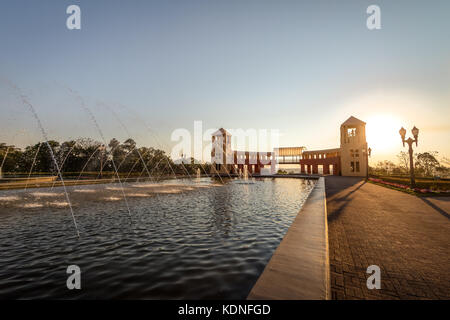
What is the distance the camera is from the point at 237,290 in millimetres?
3994

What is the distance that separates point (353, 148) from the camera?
4459cm

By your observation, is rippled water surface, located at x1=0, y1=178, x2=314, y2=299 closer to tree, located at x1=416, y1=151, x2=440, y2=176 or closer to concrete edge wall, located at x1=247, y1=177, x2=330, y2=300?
concrete edge wall, located at x1=247, y1=177, x2=330, y2=300

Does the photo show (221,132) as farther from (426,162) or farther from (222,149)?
(426,162)

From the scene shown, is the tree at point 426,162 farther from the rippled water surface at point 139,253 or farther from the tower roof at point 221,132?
the rippled water surface at point 139,253

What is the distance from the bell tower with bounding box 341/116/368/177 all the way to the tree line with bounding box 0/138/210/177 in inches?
1751

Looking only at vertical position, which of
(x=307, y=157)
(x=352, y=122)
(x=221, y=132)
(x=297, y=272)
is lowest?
(x=297, y=272)

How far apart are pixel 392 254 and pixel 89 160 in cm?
8295

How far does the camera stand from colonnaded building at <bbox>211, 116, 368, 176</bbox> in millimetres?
44500

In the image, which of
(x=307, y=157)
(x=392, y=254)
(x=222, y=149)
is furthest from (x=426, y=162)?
(x=392, y=254)

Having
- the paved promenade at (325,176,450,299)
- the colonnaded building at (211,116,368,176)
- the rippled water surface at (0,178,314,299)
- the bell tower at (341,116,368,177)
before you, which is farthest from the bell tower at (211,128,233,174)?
the paved promenade at (325,176,450,299)

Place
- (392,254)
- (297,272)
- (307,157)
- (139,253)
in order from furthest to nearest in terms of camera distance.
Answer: (307,157)
(139,253)
(392,254)
(297,272)

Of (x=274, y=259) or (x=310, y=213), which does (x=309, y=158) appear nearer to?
(x=310, y=213)

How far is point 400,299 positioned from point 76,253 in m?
7.71

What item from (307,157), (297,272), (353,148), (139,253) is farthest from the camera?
(307,157)
